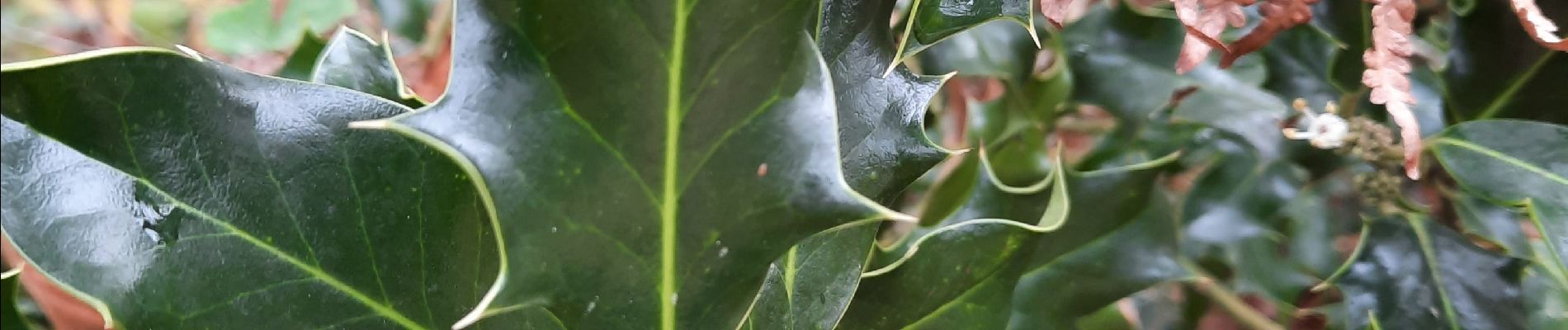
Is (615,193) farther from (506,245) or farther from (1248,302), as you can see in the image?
(1248,302)

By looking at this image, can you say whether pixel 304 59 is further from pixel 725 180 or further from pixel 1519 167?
pixel 1519 167

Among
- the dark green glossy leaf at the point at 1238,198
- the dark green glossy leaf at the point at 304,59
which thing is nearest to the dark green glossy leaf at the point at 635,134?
the dark green glossy leaf at the point at 304,59

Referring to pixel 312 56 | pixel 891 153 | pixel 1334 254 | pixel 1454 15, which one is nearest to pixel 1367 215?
pixel 1334 254

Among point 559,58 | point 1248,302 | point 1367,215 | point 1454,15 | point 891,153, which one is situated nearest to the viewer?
point 559,58

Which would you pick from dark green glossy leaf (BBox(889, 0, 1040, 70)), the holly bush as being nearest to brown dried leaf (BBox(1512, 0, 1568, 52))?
the holly bush

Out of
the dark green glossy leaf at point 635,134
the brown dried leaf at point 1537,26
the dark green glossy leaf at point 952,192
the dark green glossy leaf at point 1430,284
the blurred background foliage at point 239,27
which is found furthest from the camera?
the blurred background foliage at point 239,27

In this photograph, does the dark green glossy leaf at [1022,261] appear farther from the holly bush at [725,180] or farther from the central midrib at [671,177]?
the central midrib at [671,177]

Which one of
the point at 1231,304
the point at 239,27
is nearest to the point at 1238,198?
the point at 1231,304

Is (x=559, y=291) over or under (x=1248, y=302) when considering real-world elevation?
over
